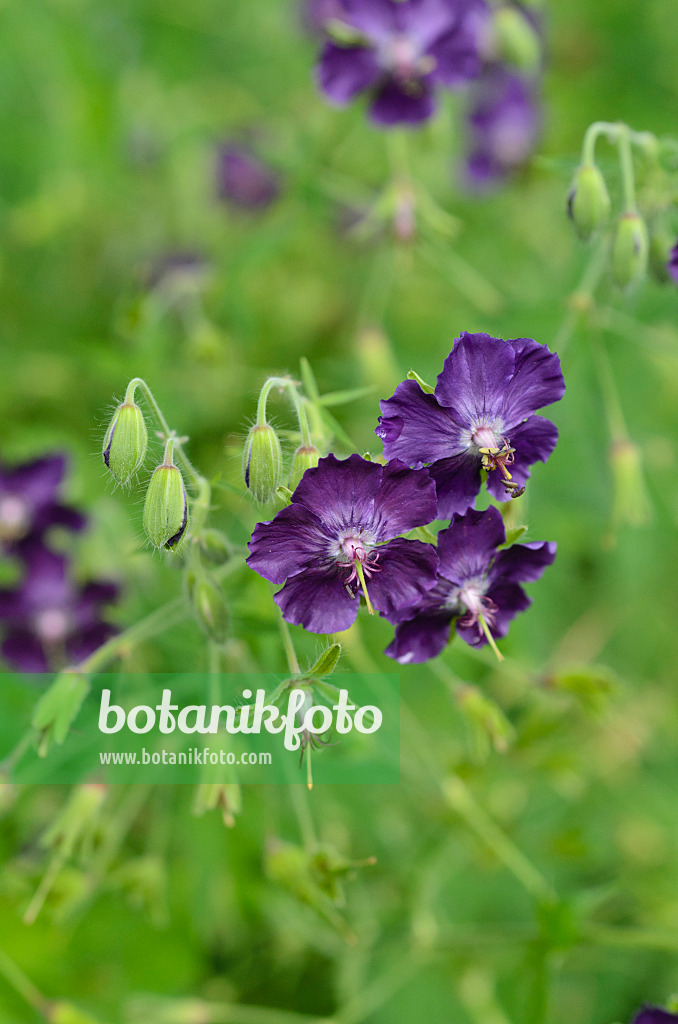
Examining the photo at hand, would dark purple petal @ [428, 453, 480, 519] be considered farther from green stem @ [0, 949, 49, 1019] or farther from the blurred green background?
green stem @ [0, 949, 49, 1019]

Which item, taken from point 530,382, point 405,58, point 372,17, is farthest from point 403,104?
point 530,382

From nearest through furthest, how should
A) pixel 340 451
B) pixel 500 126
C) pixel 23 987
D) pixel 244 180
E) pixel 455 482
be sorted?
pixel 455 482, pixel 340 451, pixel 23 987, pixel 500 126, pixel 244 180

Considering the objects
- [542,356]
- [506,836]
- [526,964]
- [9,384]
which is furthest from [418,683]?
[9,384]

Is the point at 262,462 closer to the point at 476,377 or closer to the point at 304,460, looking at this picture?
the point at 304,460

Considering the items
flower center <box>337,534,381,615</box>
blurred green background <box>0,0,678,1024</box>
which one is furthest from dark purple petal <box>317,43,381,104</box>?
flower center <box>337,534,381,615</box>

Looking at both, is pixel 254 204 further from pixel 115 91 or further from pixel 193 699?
pixel 193 699
